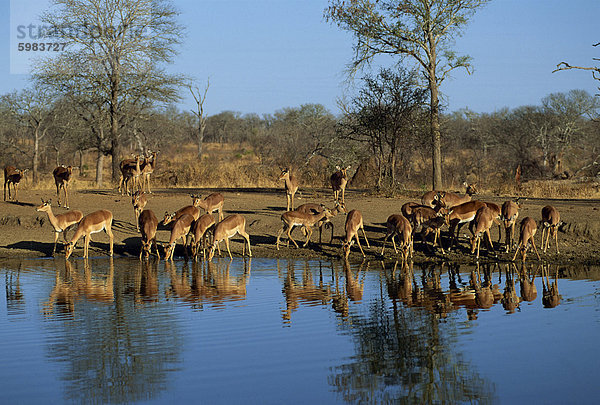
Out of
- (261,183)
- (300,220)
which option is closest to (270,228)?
(300,220)

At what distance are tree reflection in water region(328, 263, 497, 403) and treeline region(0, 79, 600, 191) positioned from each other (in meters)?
14.5

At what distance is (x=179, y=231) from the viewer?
16.8 meters

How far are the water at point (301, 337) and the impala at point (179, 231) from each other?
1988mm

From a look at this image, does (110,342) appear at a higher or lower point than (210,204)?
lower

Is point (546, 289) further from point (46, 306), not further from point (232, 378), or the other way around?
point (46, 306)

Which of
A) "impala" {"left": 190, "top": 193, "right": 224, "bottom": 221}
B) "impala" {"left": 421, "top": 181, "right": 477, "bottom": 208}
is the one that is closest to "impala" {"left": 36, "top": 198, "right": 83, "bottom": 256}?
"impala" {"left": 190, "top": 193, "right": 224, "bottom": 221}

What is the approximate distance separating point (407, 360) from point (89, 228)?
432 inches

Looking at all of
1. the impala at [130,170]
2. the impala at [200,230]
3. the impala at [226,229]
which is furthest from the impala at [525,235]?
the impala at [130,170]

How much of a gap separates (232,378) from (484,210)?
34.1ft

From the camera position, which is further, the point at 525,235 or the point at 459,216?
the point at 459,216

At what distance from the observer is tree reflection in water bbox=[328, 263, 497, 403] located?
694 centimetres

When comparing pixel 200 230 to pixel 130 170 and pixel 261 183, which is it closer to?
pixel 130 170

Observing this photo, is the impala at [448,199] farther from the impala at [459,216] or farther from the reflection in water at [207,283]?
the reflection in water at [207,283]

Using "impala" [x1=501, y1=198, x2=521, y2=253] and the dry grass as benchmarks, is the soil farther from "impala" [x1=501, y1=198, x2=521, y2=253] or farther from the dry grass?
→ the dry grass
